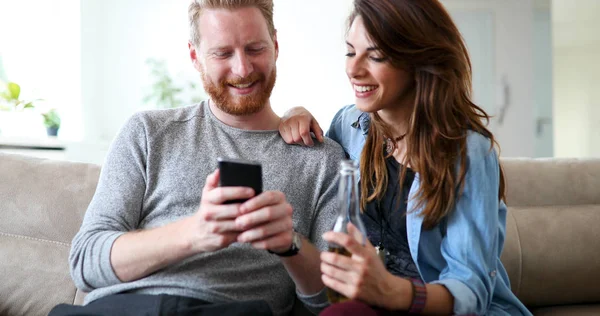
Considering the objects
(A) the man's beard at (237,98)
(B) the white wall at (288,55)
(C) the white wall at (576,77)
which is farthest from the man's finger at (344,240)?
(C) the white wall at (576,77)

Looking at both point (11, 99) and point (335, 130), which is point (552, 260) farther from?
point (11, 99)

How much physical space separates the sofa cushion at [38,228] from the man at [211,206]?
369 millimetres

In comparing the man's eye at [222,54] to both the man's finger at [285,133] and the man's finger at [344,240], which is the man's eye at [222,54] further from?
the man's finger at [344,240]

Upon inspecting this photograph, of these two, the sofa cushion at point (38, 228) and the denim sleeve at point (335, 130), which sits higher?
the denim sleeve at point (335, 130)

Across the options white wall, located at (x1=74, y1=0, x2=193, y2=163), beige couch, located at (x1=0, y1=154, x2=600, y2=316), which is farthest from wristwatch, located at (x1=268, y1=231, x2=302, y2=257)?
white wall, located at (x1=74, y1=0, x2=193, y2=163)

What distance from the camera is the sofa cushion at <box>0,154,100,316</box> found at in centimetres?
197

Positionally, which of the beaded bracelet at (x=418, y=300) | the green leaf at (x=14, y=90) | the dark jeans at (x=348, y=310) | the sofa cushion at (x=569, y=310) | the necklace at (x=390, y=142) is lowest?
the sofa cushion at (x=569, y=310)

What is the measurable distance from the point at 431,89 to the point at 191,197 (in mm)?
652

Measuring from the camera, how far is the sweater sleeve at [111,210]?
158 cm

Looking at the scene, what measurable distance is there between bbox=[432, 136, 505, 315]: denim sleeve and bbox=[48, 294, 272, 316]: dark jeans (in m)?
0.41

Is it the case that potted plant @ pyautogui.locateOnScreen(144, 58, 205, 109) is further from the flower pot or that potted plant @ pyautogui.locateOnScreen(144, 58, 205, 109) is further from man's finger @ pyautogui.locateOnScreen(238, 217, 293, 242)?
man's finger @ pyautogui.locateOnScreen(238, 217, 293, 242)

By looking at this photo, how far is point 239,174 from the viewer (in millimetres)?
1274

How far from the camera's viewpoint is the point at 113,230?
1.63 m

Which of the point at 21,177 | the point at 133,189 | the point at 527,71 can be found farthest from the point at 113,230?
the point at 527,71
